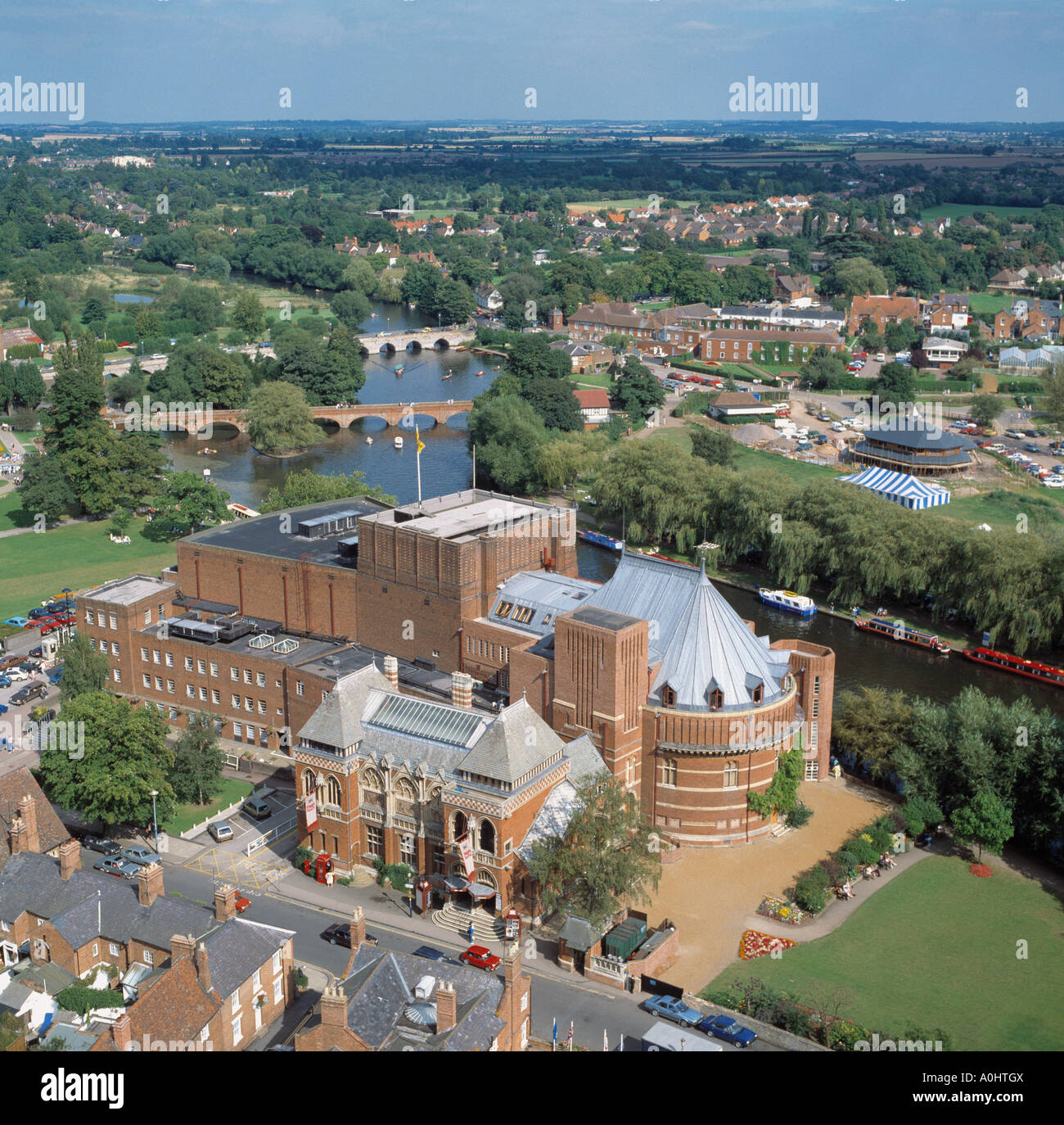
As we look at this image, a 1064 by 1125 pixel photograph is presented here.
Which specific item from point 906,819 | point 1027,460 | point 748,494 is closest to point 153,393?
point 748,494

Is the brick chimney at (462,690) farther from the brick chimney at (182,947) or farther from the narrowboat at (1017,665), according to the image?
the narrowboat at (1017,665)

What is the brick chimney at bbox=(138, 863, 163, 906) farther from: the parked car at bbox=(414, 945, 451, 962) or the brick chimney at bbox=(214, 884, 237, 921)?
the parked car at bbox=(414, 945, 451, 962)

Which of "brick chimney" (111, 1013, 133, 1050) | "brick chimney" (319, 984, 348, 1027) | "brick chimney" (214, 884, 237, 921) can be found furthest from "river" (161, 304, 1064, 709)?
"brick chimney" (111, 1013, 133, 1050)

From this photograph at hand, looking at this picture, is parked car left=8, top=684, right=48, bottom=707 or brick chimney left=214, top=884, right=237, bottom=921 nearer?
brick chimney left=214, top=884, right=237, bottom=921

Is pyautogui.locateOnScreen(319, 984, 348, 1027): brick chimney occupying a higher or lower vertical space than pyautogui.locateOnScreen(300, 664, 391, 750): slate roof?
lower

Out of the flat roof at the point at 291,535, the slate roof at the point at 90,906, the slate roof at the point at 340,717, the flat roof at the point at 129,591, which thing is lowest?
the slate roof at the point at 90,906

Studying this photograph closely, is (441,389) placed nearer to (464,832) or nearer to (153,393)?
(153,393)

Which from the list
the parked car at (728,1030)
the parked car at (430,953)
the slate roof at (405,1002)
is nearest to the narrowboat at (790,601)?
the parked car at (430,953)
